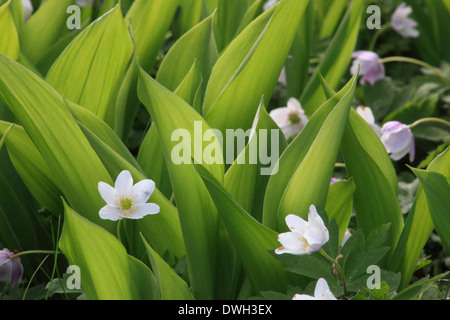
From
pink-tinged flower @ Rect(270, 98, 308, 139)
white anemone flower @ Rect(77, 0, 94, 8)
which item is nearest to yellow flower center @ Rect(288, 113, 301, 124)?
pink-tinged flower @ Rect(270, 98, 308, 139)

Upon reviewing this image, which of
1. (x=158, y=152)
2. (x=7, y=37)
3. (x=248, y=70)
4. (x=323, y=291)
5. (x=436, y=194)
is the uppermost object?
(x=7, y=37)

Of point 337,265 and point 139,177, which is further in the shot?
point 139,177

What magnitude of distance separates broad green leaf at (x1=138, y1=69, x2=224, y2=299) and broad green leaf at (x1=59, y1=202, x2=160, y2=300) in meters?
0.10

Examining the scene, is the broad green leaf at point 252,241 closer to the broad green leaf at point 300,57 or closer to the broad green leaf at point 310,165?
the broad green leaf at point 310,165

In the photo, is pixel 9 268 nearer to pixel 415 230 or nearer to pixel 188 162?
pixel 188 162

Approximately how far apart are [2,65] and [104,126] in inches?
8.6

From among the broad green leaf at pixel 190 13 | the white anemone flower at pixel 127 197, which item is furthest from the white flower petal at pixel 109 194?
the broad green leaf at pixel 190 13

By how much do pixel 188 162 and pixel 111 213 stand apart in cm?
16

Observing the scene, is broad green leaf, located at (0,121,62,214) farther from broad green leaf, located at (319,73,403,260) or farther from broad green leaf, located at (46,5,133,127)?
broad green leaf, located at (319,73,403,260)

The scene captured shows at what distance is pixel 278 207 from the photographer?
3.27ft

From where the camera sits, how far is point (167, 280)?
927 millimetres

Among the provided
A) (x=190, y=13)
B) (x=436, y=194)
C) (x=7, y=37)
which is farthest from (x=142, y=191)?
(x=190, y=13)

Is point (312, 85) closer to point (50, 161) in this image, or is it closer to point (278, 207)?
point (278, 207)

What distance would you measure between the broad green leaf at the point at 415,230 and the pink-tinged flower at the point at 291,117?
0.51 meters
